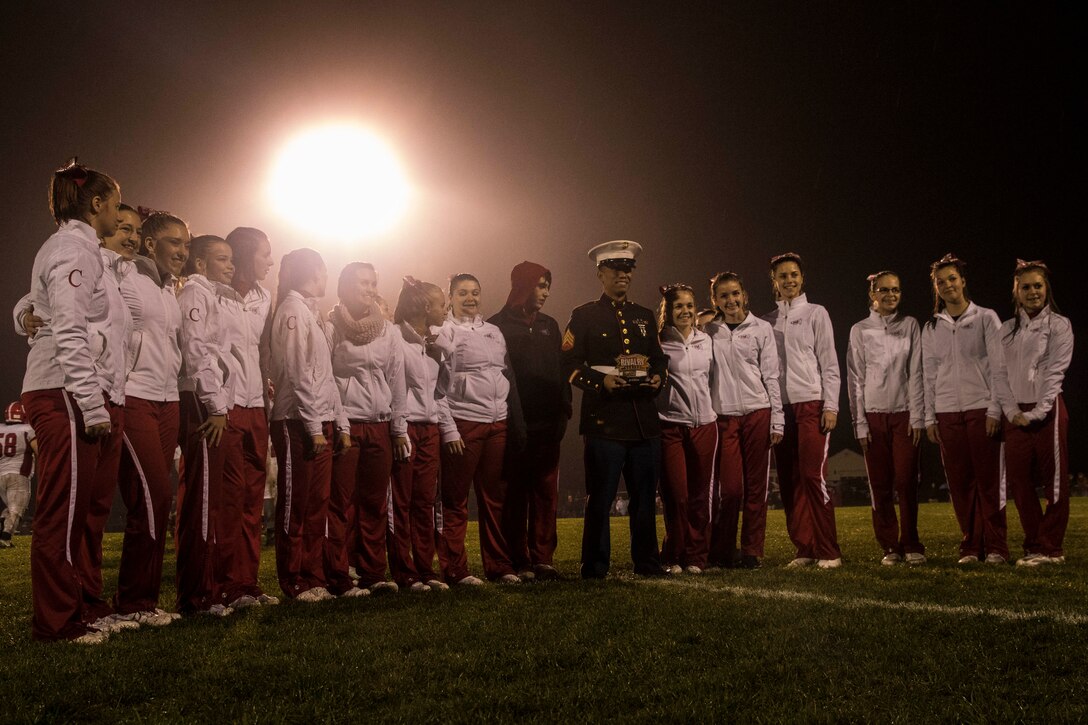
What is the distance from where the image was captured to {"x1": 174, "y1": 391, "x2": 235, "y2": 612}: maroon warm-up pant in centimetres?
512

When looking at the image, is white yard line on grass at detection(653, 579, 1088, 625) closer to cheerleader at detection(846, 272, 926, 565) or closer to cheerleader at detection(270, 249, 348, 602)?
cheerleader at detection(846, 272, 926, 565)

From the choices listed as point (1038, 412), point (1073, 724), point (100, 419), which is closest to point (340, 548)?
point (100, 419)

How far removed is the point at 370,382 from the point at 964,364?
4963mm

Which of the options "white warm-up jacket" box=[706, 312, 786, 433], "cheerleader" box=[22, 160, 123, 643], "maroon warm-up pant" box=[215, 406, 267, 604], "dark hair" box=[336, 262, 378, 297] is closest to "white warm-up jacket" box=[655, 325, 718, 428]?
"white warm-up jacket" box=[706, 312, 786, 433]

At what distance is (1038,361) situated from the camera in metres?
7.34

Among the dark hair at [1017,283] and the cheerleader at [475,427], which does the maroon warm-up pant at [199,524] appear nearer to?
the cheerleader at [475,427]

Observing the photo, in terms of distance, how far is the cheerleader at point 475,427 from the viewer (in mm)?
6727

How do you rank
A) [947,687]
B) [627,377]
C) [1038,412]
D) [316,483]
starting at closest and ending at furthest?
[947,687]
[316,483]
[627,377]
[1038,412]

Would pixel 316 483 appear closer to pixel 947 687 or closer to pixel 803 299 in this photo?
pixel 947 687

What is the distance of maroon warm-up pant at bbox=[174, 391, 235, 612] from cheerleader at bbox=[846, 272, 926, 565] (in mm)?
5204

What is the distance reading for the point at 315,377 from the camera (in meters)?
5.76

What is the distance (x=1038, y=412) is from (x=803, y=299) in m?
2.11

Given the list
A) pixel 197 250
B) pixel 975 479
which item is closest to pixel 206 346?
pixel 197 250

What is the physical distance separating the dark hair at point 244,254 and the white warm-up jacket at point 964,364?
18.3 feet
